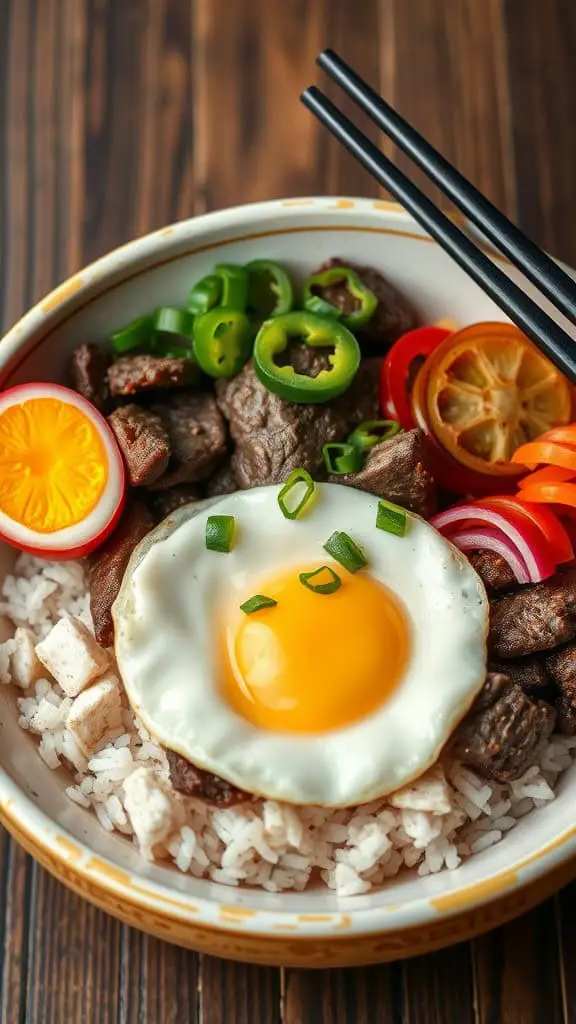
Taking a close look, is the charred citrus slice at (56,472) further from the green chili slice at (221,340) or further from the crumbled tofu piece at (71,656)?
the green chili slice at (221,340)

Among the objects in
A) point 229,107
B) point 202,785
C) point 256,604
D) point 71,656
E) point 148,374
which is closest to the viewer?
point 202,785

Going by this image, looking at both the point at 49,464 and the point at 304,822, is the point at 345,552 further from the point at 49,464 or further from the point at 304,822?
the point at 49,464

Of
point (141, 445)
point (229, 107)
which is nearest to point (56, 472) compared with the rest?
point (141, 445)

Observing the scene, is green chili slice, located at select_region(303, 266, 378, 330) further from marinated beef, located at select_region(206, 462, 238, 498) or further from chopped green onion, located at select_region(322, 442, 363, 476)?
marinated beef, located at select_region(206, 462, 238, 498)

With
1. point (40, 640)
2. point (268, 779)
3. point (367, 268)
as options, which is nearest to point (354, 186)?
point (367, 268)

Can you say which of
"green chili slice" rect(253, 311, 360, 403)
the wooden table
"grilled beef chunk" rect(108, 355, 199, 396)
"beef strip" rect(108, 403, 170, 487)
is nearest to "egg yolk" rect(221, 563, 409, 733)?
"beef strip" rect(108, 403, 170, 487)
